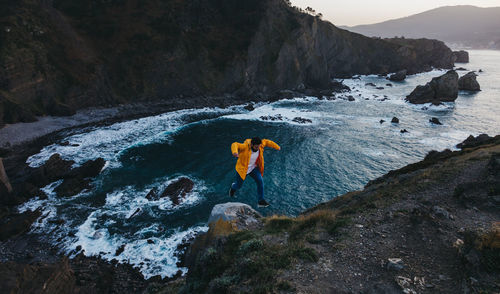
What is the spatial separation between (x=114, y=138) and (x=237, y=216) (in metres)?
A: 34.6

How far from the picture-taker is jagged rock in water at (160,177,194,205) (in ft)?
86.3

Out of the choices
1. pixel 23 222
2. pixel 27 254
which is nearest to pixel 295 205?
pixel 27 254

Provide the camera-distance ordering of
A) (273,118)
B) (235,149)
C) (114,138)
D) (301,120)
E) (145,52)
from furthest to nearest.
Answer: (145,52), (273,118), (301,120), (114,138), (235,149)

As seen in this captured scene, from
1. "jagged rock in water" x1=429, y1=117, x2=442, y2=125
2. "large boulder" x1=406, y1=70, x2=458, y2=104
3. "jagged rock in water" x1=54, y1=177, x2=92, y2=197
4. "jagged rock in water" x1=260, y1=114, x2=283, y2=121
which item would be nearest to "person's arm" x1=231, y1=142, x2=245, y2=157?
"jagged rock in water" x1=54, y1=177, x2=92, y2=197

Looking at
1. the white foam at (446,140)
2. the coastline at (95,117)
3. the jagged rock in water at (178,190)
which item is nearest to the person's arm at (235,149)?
the jagged rock in water at (178,190)

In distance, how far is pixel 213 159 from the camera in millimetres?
35688

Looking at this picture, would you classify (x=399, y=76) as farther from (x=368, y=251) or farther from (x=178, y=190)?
(x=368, y=251)

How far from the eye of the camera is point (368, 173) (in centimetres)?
3172

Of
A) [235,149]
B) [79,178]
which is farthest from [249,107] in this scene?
[235,149]

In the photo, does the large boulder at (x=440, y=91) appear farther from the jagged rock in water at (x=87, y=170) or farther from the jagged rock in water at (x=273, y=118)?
the jagged rock in water at (x=87, y=170)

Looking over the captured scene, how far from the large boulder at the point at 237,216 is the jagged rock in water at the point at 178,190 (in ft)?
45.1

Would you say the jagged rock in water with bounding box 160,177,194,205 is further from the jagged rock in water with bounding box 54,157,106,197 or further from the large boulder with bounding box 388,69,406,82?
the large boulder with bounding box 388,69,406,82

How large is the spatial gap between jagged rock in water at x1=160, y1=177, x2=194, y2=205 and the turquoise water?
0.81m

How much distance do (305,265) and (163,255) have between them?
15658 mm
